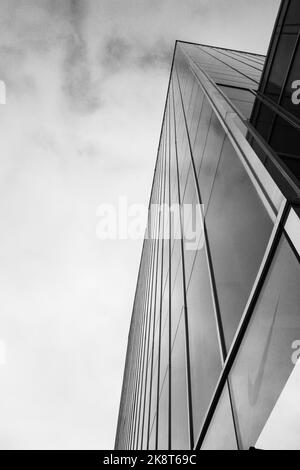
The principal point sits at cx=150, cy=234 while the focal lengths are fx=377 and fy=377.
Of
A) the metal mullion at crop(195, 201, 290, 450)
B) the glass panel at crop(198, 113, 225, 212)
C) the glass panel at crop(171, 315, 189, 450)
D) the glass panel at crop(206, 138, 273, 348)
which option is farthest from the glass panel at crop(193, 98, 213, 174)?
the metal mullion at crop(195, 201, 290, 450)

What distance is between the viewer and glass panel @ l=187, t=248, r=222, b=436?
6641 millimetres

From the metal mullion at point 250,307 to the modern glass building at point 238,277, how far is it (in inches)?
0.6

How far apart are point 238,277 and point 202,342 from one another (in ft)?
6.71

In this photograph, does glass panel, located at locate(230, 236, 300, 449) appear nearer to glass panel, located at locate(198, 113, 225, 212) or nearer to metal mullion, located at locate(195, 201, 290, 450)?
metal mullion, located at locate(195, 201, 290, 450)

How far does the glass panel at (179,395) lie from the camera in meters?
7.93

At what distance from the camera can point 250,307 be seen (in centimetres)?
556

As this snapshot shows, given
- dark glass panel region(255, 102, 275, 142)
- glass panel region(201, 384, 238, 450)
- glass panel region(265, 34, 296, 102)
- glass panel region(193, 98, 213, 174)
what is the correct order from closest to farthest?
1. glass panel region(201, 384, 238, 450)
2. dark glass panel region(255, 102, 275, 142)
3. glass panel region(265, 34, 296, 102)
4. glass panel region(193, 98, 213, 174)

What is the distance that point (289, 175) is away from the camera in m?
5.60

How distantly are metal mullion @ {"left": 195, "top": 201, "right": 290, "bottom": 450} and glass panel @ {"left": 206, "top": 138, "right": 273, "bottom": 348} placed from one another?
0.62 feet

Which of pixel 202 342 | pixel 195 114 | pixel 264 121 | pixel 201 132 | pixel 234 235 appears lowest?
pixel 202 342

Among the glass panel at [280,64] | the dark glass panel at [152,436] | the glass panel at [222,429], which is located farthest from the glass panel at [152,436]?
the glass panel at [280,64]

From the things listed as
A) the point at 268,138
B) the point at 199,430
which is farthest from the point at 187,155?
the point at 199,430

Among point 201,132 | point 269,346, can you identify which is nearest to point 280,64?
point 201,132

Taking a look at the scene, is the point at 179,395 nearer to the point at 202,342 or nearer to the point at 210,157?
the point at 202,342
